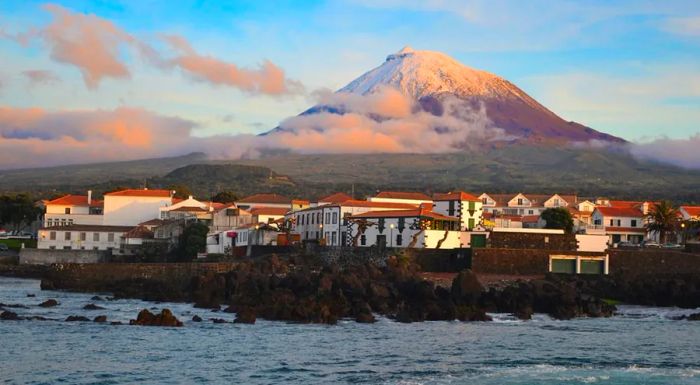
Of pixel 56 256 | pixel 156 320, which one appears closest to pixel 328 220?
pixel 56 256

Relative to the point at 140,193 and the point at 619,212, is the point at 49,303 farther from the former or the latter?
the point at 619,212

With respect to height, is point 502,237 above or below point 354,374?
above

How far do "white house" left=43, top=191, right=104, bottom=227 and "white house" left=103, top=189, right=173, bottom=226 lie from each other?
1.14 meters

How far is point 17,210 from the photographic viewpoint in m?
98.6

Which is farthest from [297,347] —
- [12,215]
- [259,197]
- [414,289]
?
[12,215]

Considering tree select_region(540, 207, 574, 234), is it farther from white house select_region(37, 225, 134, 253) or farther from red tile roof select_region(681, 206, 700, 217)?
white house select_region(37, 225, 134, 253)

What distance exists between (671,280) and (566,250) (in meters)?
7.30

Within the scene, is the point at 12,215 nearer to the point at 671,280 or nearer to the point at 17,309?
the point at 17,309

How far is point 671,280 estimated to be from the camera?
5334 cm

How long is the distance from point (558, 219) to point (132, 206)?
120ft

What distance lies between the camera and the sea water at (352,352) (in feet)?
91.8

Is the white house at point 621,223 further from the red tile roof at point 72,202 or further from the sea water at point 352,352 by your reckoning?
the sea water at point 352,352

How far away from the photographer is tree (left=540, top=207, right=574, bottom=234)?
86025 millimetres

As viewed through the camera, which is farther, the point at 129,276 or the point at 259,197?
the point at 259,197
